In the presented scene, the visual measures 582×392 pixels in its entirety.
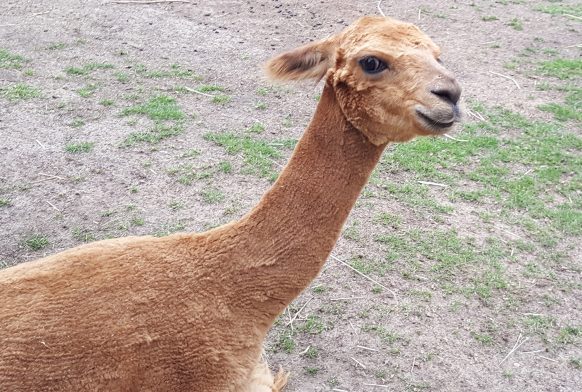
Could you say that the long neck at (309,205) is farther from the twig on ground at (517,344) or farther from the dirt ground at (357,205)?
the twig on ground at (517,344)

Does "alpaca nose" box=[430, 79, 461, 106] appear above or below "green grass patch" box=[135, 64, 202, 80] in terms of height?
above

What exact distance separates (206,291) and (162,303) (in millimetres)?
154

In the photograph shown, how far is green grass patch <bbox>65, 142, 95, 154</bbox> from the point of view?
462 cm

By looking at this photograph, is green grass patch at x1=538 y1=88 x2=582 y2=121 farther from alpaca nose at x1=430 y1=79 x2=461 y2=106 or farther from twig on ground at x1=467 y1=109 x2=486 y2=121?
alpaca nose at x1=430 y1=79 x2=461 y2=106

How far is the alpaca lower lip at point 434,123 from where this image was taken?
5.85ft

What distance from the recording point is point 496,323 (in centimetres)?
328

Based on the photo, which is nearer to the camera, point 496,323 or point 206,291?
point 206,291

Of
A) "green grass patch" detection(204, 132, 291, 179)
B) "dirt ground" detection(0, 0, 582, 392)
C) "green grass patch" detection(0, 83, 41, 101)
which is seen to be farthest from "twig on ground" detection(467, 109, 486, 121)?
"green grass patch" detection(0, 83, 41, 101)

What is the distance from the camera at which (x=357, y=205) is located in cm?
419

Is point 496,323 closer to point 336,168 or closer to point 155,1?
point 336,168

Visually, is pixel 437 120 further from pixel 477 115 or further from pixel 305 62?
pixel 477 115

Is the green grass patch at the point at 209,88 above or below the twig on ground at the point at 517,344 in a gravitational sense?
above

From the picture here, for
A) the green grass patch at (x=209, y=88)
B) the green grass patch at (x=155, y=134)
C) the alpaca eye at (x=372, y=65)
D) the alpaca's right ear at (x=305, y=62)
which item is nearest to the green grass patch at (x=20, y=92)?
the green grass patch at (x=155, y=134)

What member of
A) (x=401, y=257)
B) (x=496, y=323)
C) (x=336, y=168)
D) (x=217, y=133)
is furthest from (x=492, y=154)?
(x=336, y=168)
